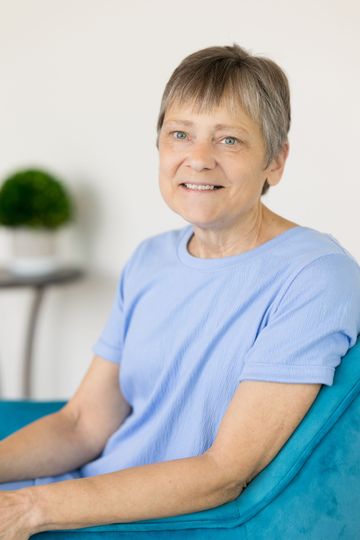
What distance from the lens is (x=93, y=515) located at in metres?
1.40

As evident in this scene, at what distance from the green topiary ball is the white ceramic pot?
0.03 metres

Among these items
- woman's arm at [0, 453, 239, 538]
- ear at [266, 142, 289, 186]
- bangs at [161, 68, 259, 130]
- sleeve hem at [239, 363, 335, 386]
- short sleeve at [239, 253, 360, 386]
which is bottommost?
woman's arm at [0, 453, 239, 538]

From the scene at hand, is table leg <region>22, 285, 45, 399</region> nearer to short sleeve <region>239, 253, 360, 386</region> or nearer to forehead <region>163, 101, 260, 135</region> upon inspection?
forehead <region>163, 101, 260, 135</region>

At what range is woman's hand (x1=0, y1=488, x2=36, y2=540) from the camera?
138 cm

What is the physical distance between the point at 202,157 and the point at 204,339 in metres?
0.35

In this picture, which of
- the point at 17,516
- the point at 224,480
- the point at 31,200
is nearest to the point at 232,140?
the point at 224,480

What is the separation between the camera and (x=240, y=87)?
1579mm

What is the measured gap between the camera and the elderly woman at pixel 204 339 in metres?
1.43

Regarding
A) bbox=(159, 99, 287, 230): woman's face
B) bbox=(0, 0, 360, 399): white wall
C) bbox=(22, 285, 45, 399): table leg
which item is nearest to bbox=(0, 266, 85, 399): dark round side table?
bbox=(22, 285, 45, 399): table leg

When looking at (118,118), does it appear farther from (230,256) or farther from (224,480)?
(224,480)

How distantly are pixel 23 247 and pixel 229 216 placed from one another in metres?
1.61

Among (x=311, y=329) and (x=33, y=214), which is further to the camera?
(x=33, y=214)

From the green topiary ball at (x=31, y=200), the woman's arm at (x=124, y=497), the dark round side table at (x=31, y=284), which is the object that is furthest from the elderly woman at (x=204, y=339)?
the green topiary ball at (x=31, y=200)

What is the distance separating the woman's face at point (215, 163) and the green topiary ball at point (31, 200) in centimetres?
147
